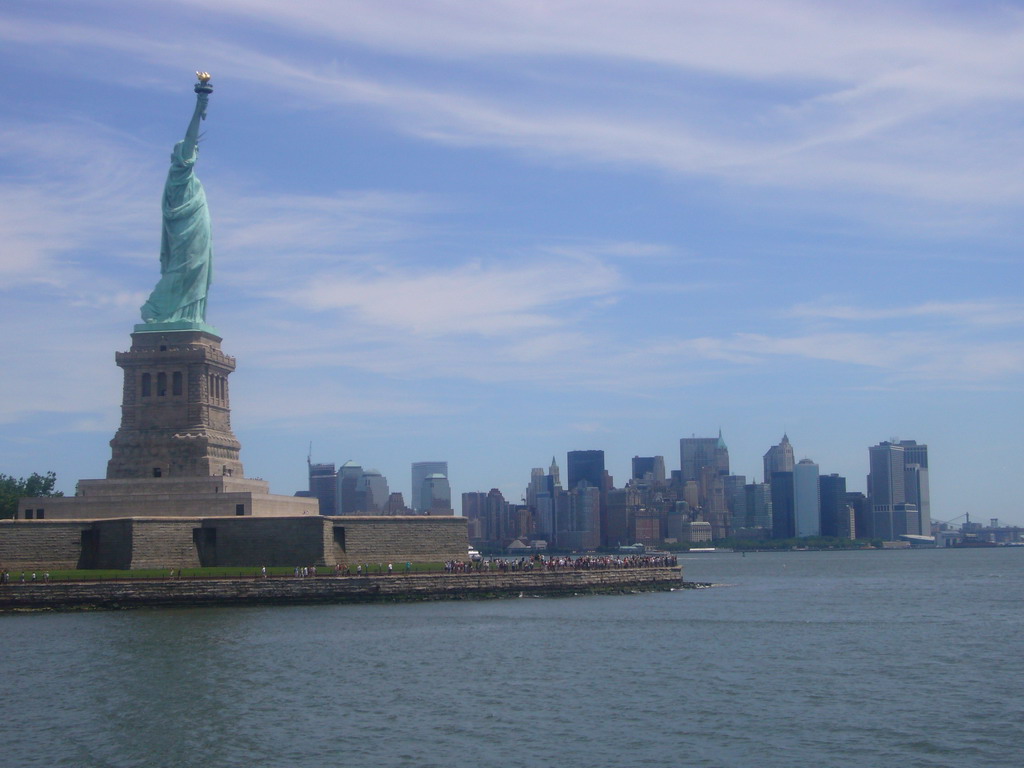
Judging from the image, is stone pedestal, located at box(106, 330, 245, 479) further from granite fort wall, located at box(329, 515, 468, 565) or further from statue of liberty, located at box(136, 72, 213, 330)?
granite fort wall, located at box(329, 515, 468, 565)

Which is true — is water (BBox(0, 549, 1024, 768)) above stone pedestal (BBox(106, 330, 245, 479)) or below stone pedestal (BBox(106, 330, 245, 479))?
below

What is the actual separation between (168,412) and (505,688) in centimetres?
3853

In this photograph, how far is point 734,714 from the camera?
33.5 metres

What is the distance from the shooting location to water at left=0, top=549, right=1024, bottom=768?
97.2ft

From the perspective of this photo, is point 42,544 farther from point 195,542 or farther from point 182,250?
point 182,250

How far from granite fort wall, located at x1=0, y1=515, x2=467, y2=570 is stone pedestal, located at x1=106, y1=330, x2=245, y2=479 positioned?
19.0ft

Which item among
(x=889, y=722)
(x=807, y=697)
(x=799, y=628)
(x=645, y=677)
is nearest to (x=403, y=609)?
(x=799, y=628)

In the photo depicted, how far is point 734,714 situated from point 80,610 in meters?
34.1

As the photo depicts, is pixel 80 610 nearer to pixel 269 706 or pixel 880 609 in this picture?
pixel 269 706

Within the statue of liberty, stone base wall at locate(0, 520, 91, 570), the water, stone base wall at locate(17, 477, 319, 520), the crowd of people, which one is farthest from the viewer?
the statue of liberty

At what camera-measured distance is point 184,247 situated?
74.4m

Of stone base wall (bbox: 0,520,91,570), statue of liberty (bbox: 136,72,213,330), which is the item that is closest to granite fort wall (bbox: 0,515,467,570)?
stone base wall (bbox: 0,520,91,570)

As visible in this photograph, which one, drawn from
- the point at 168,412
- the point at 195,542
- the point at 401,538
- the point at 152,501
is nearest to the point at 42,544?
the point at 152,501

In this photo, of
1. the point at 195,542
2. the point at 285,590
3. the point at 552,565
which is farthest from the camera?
the point at 552,565
